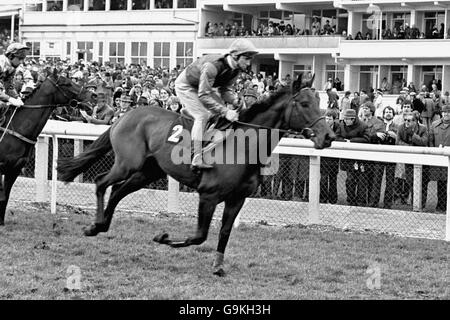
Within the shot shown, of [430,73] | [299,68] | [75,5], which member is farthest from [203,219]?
[75,5]

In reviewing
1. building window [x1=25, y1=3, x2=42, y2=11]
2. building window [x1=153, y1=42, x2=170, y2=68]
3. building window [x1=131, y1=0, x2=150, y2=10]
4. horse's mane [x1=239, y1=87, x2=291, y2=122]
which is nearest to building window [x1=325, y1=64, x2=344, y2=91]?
building window [x1=153, y1=42, x2=170, y2=68]

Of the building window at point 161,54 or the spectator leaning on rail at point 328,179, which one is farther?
the building window at point 161,54

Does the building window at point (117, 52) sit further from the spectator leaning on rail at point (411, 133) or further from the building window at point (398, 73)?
the spectator leaning on rail at point (411, 133)

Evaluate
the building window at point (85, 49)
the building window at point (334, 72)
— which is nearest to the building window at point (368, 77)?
the building window at point (334, 72)

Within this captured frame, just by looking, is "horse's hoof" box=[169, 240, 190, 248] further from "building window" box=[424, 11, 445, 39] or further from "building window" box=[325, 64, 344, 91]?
"building window" box=[325, 64, 344, 91]

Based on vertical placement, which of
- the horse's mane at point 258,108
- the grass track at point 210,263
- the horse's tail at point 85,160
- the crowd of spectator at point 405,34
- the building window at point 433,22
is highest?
the building window at point 433,22

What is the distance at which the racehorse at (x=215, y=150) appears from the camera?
7.09 metres

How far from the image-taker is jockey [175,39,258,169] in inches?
279

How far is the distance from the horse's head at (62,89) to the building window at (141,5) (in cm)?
3604

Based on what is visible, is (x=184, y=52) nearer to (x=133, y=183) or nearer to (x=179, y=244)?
(x=133, y=183)

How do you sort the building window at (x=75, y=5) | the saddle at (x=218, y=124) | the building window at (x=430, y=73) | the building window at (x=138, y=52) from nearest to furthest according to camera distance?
the saddle at (x=218, y=124)
the building window at (x=430, y=73)
the building window at (x=138, y=52)
the building window at (x=75, y=5)

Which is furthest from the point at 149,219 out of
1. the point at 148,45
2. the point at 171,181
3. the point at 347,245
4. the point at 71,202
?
the point at 148,45

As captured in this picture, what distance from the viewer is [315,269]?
7328 millimetres

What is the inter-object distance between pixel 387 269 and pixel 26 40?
44.1m
